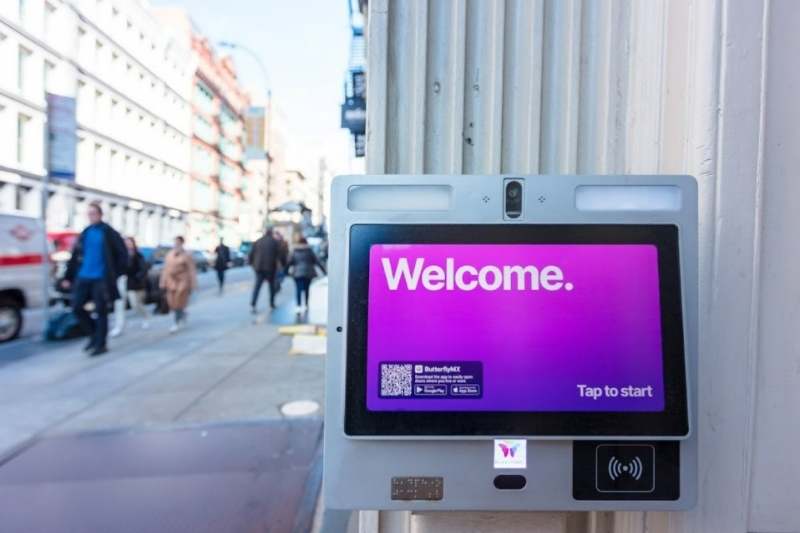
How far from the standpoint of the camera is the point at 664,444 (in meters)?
1.23

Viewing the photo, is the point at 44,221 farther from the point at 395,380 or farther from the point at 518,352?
the point at 518,352

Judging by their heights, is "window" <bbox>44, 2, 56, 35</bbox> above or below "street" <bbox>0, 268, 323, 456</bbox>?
above

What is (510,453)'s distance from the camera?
123cm

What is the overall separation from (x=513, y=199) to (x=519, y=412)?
1.70ft

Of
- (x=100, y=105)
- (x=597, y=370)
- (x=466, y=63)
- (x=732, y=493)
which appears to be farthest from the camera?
(x=100, y=105)

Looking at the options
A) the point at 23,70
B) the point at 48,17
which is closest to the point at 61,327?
the point at 48,17

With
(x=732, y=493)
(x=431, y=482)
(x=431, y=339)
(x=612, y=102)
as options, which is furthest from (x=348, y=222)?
(x=732, y=493)

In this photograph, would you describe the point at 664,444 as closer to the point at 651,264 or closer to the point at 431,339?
the point at 651,264

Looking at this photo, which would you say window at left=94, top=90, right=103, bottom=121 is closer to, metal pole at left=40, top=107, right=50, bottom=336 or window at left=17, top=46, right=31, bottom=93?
window at left=17, top=46, right=31, bottom=93

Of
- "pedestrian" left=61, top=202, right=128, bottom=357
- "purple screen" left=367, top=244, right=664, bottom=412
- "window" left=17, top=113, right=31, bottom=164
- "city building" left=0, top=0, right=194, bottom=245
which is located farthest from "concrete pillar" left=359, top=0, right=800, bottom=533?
"window" left=17, top=113, right=31, bottom=164

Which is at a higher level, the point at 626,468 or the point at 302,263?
the point at 302,263

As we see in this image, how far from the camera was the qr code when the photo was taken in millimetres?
1220

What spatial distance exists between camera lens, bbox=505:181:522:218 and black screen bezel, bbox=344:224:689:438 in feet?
0.11

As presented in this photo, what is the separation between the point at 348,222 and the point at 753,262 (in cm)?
116
